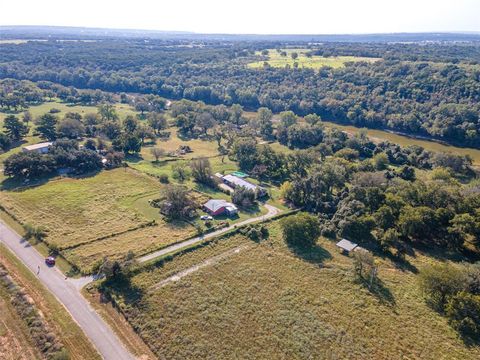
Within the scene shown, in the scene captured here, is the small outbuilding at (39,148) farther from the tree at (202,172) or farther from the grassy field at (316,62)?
the grassy field at (316,62)

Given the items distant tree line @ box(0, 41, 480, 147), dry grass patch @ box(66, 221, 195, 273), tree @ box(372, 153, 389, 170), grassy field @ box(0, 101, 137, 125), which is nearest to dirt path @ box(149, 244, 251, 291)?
dry grass patch @ box(66, 221, 195, 273)

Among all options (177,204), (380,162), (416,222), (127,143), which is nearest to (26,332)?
(177,204)

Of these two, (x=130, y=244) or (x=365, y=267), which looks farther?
(x=130, y=244)

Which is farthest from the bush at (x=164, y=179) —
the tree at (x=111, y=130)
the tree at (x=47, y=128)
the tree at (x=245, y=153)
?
the tree at (x=47, y=128)

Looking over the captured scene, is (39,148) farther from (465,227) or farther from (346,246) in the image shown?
(465,227)

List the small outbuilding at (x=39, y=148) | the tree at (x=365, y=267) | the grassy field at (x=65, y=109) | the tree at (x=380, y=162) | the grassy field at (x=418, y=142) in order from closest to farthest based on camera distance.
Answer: the tree at (x=365, y=267) < the tree at (x=380, y=162) < the small outbuilding at (x=39, y=148) < the grassy field at (x=418, y=142) < the grassy field at (x=65, y=109)

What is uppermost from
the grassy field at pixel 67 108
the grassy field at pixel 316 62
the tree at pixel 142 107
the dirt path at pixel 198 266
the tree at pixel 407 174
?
the grassy field at pixel 316 62

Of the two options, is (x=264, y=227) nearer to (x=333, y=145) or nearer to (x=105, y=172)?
(x=105, y=172)
